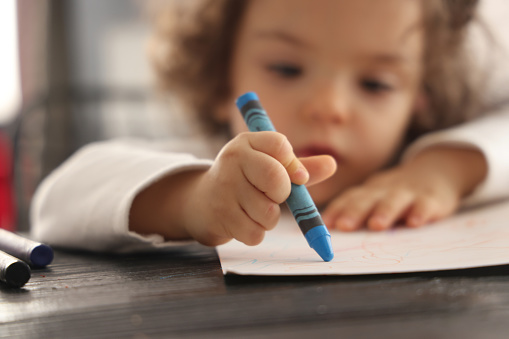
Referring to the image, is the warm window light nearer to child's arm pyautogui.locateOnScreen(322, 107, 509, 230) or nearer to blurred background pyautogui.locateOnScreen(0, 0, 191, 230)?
blurred background pyautogui.locateOnScreen(0, 0, 191, 230)

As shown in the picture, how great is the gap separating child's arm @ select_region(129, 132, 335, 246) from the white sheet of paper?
0.07ft

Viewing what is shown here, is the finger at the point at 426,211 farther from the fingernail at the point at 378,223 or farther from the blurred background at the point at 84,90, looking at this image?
the blurred background at the point at 84,90

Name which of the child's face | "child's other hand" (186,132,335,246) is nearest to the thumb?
"child's other hand" (186,132,335,246)

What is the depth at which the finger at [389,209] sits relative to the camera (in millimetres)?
513

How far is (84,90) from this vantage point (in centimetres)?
135

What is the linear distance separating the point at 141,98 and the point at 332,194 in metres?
0.90

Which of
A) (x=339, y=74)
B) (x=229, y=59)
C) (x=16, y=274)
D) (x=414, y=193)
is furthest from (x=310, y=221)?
(x=229, y=59)

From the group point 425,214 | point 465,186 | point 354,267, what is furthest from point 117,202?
point 465,186

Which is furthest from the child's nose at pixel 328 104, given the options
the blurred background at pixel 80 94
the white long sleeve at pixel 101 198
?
the blurred background at pixel 80 94

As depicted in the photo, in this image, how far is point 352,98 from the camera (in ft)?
2.35

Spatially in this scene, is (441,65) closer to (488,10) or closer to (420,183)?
(488,10)

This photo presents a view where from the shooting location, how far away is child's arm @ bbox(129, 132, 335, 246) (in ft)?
1.11

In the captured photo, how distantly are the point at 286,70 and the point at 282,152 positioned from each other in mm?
418

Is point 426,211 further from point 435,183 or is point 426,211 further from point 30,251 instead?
point 30,251
